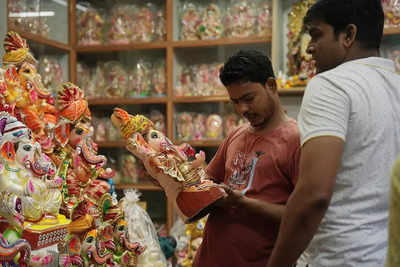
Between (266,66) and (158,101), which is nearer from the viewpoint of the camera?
(266,66)

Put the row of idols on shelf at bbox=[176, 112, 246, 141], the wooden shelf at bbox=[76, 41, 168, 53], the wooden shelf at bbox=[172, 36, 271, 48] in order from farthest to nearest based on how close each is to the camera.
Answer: the wooden shelf at bbox=[76, 41, 168, 53]
the row of idols on shelf at bbox=[176, 112, 246, 141]
the wooden shelf at bbox=[172, 36, 271, 48]

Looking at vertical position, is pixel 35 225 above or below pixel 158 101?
below

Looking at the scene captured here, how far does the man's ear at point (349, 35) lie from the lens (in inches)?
45.3

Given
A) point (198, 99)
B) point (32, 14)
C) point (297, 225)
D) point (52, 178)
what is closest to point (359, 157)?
point (297, 225)

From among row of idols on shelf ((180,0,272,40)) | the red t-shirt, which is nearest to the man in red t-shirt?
the red t-shirt

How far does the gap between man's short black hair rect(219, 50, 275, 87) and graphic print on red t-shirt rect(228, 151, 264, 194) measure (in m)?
0.24

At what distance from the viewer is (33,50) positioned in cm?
347

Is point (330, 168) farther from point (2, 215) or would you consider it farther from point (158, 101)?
point (158, 101)

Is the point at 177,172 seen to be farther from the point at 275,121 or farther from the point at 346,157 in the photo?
the point at 346,157

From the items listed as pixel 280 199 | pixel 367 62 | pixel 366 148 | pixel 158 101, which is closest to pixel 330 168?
pixel 366 148

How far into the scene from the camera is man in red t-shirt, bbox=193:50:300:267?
1.47 meters

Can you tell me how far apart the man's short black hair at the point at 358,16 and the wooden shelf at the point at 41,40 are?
228cm

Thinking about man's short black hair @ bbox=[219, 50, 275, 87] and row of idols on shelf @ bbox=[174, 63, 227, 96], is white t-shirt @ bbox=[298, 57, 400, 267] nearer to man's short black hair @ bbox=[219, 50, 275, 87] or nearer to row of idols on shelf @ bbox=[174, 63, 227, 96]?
man's short black hair @ bbox=[219, 50, 275, 87]

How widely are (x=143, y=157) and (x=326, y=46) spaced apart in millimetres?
750
